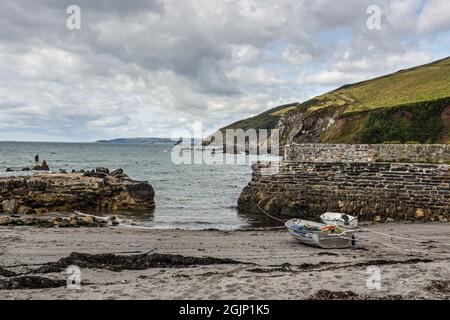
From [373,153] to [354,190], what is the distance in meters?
4.97

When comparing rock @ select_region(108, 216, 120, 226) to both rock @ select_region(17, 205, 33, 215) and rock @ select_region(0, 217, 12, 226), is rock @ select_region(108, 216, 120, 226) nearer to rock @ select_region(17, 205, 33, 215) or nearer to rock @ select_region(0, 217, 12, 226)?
rock @ select_region(0, 217, 12, 226)

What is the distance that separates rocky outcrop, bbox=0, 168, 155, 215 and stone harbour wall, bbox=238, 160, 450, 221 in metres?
7.93

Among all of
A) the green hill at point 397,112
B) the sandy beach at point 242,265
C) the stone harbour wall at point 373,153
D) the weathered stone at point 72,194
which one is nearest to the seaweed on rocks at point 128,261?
the sandy beach at point 242,265

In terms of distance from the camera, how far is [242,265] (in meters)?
13.8

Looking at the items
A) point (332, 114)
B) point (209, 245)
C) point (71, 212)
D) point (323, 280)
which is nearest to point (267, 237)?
point (209, 245)

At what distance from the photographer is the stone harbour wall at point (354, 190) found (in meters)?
23.8

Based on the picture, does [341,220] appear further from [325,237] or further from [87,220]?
[87,220]

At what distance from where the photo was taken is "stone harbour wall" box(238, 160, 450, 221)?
938 inches

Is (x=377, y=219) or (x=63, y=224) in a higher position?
(x=63, y=224)

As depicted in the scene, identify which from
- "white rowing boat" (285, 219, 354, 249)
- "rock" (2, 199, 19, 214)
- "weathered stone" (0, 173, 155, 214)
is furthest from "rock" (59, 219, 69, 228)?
"white rowing boat" (285, 219, 354, 249)

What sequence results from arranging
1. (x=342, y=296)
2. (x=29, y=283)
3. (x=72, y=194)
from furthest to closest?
(x=72, y=194), (x=29, y=283), (x=342, y=296)

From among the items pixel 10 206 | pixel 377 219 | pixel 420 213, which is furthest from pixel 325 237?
pixel 10 206

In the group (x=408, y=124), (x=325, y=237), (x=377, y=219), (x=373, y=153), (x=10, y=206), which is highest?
(x=408, y=124)

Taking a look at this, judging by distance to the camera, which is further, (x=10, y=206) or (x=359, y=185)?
(x=10, y=206)
